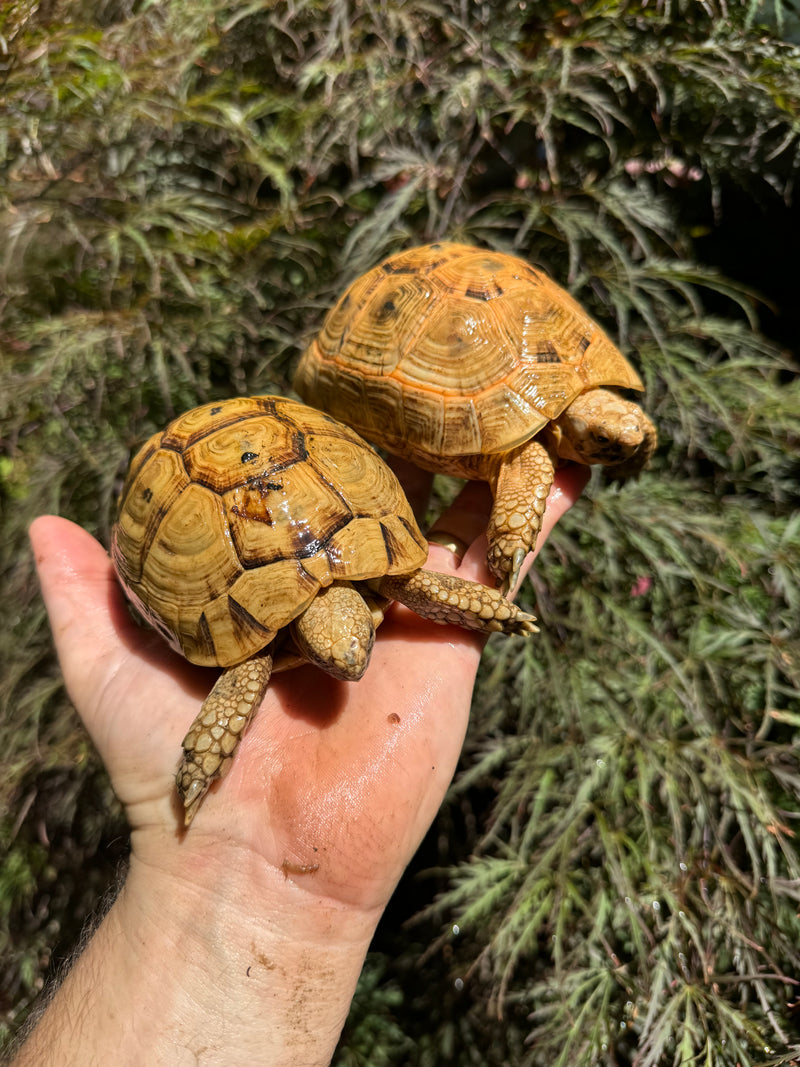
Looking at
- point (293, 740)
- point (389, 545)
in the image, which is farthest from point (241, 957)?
point (389, 545)

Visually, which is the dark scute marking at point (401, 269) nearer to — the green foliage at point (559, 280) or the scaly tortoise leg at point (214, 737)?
the green foliage at point (559, 280)

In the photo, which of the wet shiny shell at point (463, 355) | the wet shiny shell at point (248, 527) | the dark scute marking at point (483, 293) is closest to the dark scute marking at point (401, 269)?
the wet shiny shell at point (463, 355)

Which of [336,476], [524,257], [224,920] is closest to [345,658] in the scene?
[336,476]

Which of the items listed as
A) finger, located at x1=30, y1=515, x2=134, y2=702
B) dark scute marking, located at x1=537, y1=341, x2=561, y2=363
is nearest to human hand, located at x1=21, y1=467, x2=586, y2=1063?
finger, located at x1=30, y1=515, x2=134, y2=702

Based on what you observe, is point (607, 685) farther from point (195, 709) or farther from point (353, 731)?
point (195, 709)

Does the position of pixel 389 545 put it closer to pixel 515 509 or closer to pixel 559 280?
pixel 515 509

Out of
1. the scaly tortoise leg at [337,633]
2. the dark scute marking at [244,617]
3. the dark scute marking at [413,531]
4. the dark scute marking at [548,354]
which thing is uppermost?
the dark scute marking at [548,354]
